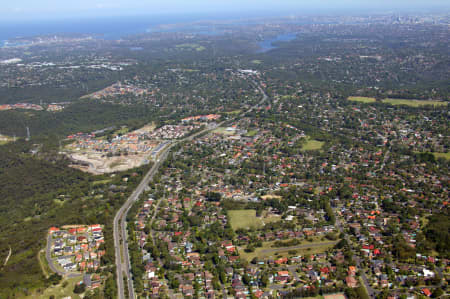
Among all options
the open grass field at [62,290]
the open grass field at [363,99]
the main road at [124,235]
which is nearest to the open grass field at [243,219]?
the main road at [124,235]

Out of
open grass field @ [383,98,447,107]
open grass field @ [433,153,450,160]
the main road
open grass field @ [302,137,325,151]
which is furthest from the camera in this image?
open grass field @ [383,98,447,107]

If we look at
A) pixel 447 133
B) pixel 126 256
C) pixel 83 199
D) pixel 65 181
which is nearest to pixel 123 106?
pixel 65 181

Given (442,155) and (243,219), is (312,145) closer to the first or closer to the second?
(442,155)

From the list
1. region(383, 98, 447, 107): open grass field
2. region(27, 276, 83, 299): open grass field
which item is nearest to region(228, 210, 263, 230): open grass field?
region(27, 276, 83, 299): open grass field

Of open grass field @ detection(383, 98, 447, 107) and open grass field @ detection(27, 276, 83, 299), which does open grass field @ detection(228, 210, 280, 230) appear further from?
Result: open grass field @ detection(383, 98, 447, 107)

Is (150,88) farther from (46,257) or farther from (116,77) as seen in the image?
(46,257)
